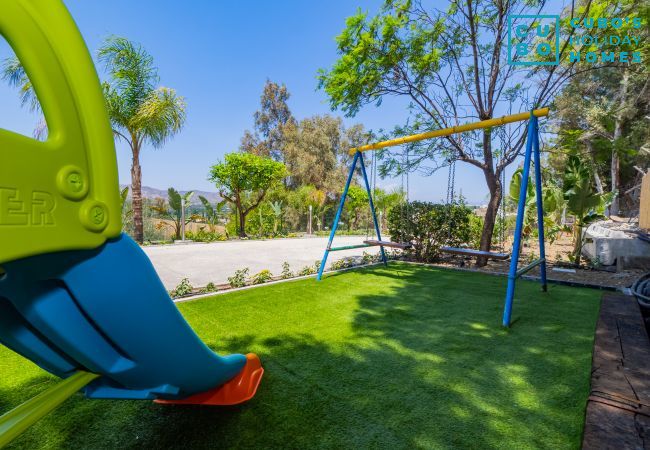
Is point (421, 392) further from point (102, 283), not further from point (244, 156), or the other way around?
point (244, 156)

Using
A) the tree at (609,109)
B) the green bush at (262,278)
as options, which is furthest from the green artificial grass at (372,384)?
the tree at (609,109)

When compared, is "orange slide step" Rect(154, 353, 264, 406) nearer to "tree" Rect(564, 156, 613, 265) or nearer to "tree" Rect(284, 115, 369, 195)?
"tree" Rect(564, 156, 613, 265)

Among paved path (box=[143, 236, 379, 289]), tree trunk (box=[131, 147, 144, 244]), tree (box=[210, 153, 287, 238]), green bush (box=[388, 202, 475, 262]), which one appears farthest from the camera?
tree (box=[210, 153, 287, 238])

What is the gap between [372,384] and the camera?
7.36 ft

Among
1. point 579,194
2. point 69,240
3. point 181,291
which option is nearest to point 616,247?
point 579,194

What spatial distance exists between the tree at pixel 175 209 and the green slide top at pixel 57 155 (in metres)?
12.1

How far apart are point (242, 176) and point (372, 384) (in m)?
12.2

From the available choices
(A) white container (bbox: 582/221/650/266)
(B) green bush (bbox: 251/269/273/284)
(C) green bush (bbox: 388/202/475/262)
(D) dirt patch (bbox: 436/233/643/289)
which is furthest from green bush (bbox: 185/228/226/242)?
(A) white container (bbox: 582/221/650/266)

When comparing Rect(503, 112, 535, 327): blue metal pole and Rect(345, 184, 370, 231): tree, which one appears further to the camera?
Rect(345, 184, 370, 231): tree

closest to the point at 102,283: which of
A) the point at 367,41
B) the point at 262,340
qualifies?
the point at 262,340

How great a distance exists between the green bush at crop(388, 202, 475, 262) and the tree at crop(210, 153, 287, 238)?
736 centimetres

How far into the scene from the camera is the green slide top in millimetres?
697

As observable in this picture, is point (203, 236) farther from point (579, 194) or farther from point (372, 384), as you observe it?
point (579, 194)

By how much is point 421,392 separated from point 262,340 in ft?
4.84
